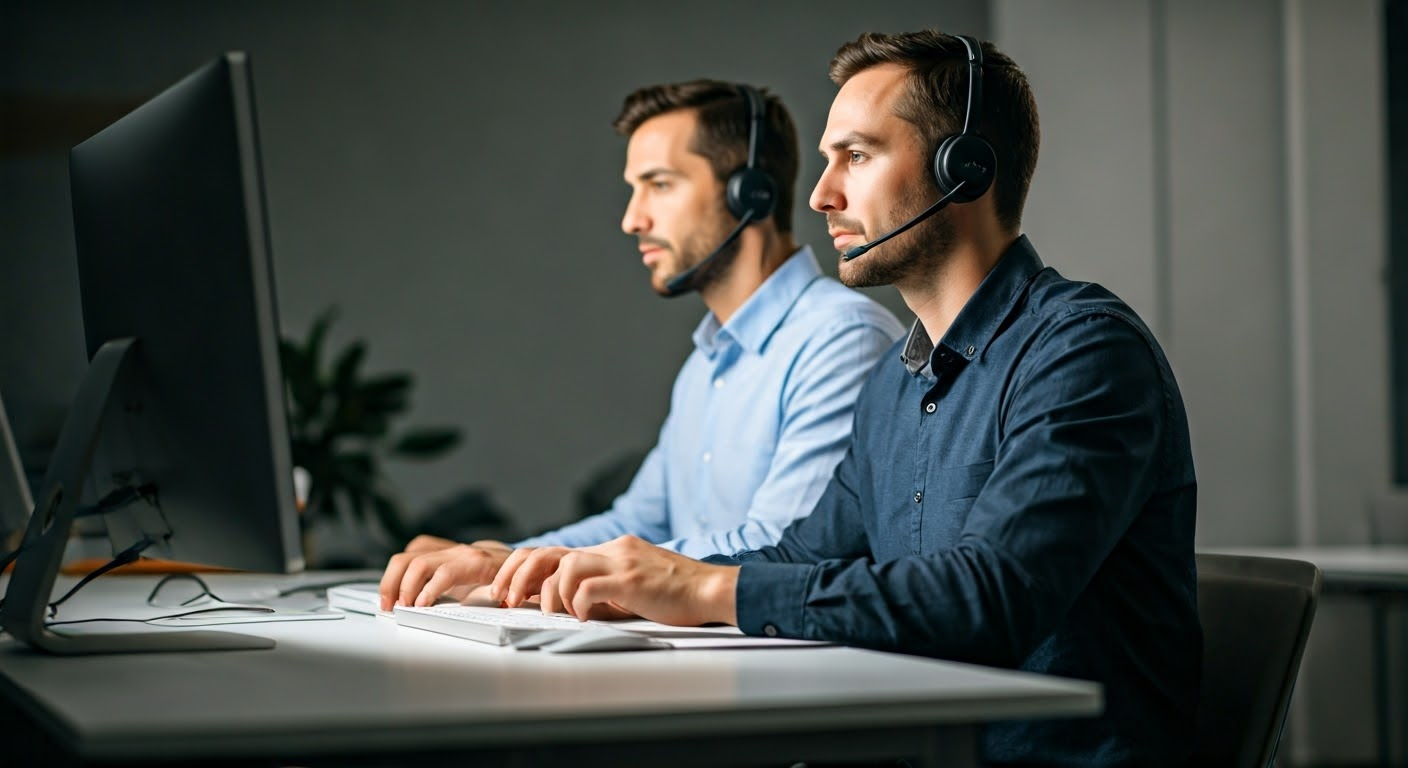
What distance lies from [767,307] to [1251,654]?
1.09m

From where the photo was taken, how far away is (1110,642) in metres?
1.15

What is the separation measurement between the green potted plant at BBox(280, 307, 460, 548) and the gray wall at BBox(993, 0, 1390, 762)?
7.57 feet

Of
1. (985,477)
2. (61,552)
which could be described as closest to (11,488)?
(61,552)

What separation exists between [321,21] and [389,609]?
394cm

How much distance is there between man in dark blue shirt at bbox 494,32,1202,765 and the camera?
1.07 m

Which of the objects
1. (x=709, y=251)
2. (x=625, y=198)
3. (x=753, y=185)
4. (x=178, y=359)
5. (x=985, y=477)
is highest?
(x=625, y=198)

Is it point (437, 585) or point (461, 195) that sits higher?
point (461, 195)

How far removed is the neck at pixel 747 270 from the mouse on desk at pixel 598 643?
1.22m

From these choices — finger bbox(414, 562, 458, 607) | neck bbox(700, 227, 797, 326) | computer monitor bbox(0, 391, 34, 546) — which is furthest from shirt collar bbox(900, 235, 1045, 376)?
computer monitor bbox(0, 391, 34, 546)

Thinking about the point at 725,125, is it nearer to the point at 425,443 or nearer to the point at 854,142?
the point at 854,142

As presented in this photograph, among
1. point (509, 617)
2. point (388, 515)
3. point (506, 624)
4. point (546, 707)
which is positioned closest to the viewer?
point (546, 707)

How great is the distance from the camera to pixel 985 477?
4.19 ft

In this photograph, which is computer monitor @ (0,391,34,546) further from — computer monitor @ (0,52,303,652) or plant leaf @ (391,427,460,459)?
plant leaf @ (391,427,460,459)

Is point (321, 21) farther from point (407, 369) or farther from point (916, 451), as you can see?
point (916, 451)
